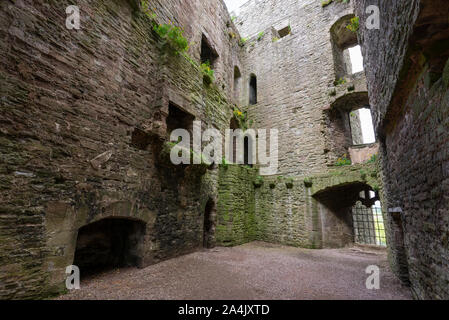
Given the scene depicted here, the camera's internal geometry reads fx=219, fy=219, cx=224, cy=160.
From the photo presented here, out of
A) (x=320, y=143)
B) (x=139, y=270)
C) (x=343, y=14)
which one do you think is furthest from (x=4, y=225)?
(x=343, y=14)

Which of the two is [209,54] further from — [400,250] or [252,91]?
[400,250]

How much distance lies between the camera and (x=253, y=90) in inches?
507

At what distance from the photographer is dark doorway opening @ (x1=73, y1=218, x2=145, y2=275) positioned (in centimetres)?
436

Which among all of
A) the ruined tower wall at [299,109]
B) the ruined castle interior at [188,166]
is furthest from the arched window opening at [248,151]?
the ruined castle interior at [188,166]

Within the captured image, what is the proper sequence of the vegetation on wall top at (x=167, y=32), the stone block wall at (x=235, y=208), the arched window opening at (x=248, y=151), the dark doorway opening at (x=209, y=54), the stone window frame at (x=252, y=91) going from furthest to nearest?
the stone window frame at (x=252, y=91), the arched window opening at (x=248, y=151), the dark doorway opening at (x=209, y=54), the stone block wall at (x=235, y=208), the vegetation on wall top at (x=167, y=32)

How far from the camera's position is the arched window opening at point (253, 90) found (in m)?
12.7

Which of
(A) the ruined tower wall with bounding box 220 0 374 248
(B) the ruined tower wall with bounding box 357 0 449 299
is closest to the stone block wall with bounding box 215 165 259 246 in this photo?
(A) the ruined tower wall with bounding box 220 0 374 248

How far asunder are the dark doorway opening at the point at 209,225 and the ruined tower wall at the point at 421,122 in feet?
17.0

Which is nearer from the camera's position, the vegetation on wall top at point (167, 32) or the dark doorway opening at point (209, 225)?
the vegetation on wall top at point (167, 32)

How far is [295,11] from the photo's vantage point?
11.6m

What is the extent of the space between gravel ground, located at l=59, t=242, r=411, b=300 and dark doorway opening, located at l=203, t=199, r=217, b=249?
110 centimetres

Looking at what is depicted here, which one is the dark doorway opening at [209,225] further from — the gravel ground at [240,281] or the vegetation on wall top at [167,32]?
the vegetation on wall top at [167,32]

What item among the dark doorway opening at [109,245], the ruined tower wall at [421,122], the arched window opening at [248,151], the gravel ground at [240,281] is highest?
the arched window opening at [248,151]

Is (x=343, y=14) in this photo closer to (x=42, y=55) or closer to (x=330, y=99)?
(x=330, y=99)
